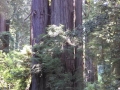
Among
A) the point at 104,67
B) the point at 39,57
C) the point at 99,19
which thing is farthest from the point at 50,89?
the point at 99,19

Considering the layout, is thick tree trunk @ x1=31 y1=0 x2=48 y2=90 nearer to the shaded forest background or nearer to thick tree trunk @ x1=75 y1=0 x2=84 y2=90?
the shaded forest background

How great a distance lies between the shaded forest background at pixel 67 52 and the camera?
4168mm

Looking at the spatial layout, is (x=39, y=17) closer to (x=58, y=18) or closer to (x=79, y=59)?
(x=58, y=18)

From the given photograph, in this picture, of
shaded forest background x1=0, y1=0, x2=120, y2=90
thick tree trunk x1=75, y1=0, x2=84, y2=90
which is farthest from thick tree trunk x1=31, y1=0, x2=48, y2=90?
thick tree trunk x1=75, y1=0, x2=84, y2=90

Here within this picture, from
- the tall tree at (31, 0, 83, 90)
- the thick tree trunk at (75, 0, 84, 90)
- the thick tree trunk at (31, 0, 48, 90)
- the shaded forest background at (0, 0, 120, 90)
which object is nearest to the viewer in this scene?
the shaded forest background at (0, 0, 120, 90)

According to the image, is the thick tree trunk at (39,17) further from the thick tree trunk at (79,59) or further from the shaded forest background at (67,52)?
the thick tree trunk at (79,59)

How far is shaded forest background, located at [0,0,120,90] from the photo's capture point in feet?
13.7

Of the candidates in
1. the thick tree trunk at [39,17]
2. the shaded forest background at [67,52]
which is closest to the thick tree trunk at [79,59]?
the shaded forest background at [67,52]

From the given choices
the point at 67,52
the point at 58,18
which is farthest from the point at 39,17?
the point at 67,52

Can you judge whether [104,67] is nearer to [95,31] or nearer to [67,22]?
[95,31]

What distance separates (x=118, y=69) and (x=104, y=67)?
0.27 metres

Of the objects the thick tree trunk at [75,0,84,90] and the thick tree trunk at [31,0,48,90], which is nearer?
the thick tree trunk at [75,0,84,90]

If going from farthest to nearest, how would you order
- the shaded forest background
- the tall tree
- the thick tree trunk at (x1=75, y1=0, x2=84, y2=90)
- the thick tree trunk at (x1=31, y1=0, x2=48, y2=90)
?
the thick tree trunk at (x1=31, y1=0, x2=48, y2=90)
the tall tree
the thick tree trunk at (x1=75, y1=0, x2=84, y2=90)
the shaded forest background

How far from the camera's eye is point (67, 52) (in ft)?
17.6
